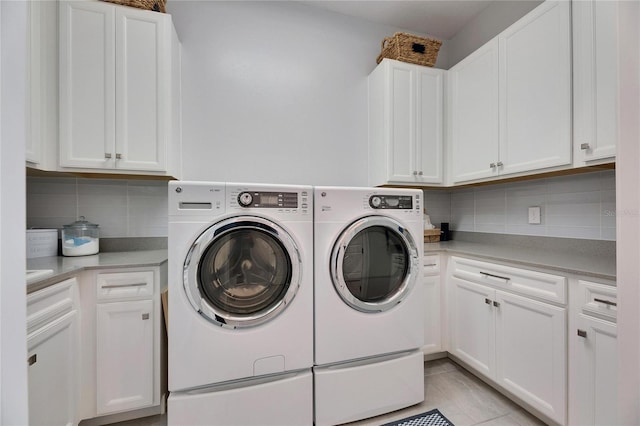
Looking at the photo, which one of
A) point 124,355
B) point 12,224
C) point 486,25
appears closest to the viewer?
point 12,224

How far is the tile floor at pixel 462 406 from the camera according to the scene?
1.55 meters

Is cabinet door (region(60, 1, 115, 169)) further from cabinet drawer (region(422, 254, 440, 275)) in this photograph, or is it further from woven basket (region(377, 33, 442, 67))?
cabinet drawer (region(422, 254, 440, 275))

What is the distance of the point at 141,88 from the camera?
1745 millimetres

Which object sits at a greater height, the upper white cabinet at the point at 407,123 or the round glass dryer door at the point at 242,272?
the upper white cabinet at the point at 407,123

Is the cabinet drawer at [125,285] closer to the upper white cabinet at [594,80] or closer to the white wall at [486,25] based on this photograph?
the upper white cabinet at [594,80]

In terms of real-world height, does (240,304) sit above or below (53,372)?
above

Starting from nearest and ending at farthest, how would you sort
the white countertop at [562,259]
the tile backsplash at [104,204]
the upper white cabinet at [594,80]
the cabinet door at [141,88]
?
the white countertop at [562,259] → the upper white cabinet at [594,80] → the cabinet door at [141,88] → the tile backsplash at [104,204]

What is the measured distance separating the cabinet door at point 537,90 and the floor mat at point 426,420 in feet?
5.13

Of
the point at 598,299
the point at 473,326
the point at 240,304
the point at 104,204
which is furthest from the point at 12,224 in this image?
the point at 473,326

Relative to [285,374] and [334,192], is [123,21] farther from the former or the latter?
[285,374]

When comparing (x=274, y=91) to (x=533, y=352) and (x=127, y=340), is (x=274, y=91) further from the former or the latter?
(x=533, y=352)

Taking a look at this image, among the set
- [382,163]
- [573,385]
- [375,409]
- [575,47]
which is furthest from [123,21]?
[573,385]

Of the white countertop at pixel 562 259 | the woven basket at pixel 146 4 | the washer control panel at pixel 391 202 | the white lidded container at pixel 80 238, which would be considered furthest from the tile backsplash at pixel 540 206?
the white lidded container at pixel 80 238

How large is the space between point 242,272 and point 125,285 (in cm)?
66
